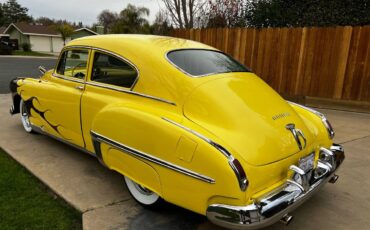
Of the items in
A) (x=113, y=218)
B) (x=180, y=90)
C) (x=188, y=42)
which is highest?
(x=188, y=42)

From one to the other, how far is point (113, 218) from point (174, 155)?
3.27 ft

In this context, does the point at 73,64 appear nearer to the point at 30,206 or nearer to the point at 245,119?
the point at 30,206

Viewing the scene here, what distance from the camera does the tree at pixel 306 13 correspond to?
9000 mm

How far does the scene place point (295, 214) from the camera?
127 inches

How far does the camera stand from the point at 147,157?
2.80 metres

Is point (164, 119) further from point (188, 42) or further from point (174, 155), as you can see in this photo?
point (188, 42)

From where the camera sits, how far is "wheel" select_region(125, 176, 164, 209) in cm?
310

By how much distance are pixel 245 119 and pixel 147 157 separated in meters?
0.89

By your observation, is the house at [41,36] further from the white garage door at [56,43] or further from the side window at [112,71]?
the side window at [112,71]

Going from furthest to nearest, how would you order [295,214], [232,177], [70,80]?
[70,80]
[295,214]
[232,177]

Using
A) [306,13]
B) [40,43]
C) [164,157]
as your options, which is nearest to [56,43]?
[40,43]

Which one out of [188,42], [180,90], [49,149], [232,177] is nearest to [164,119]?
[180,90]

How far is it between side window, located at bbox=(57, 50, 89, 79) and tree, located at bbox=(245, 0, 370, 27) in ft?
25.0

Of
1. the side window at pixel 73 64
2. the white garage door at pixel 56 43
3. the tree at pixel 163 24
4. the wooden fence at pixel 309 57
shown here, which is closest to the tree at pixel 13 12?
the white garage door at pixel 56 43
